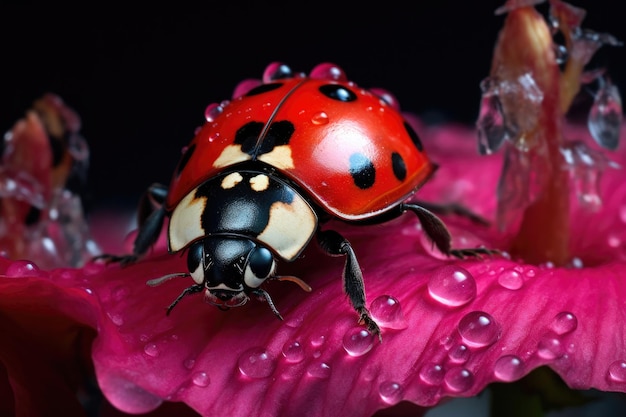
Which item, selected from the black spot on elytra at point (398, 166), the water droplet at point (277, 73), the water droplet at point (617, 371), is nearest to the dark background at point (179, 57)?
the water droplet at point (277, 73)

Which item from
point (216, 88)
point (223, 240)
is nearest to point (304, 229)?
point (223, 240)

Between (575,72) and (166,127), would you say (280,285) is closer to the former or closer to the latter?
(575,72)

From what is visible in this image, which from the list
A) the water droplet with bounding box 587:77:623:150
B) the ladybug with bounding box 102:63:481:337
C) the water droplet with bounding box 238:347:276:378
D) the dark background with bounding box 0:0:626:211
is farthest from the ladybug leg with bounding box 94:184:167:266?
the dark background with bounding box 0:0:626:211

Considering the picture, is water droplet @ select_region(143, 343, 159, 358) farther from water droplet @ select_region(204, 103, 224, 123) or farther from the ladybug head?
water droplet @ select_region(204, 103, 224, 123)

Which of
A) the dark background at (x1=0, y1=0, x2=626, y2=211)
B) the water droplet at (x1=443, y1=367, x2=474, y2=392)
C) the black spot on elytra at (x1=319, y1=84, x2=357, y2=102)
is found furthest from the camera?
the dark background at (x1=0, y1=0, x2=626, y2=211)

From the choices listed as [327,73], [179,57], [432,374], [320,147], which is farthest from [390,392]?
[179,57]

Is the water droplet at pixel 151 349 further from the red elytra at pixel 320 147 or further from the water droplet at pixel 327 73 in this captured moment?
the water droplet at pixel 327 73

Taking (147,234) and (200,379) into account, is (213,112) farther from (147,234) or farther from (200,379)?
(200,379)
